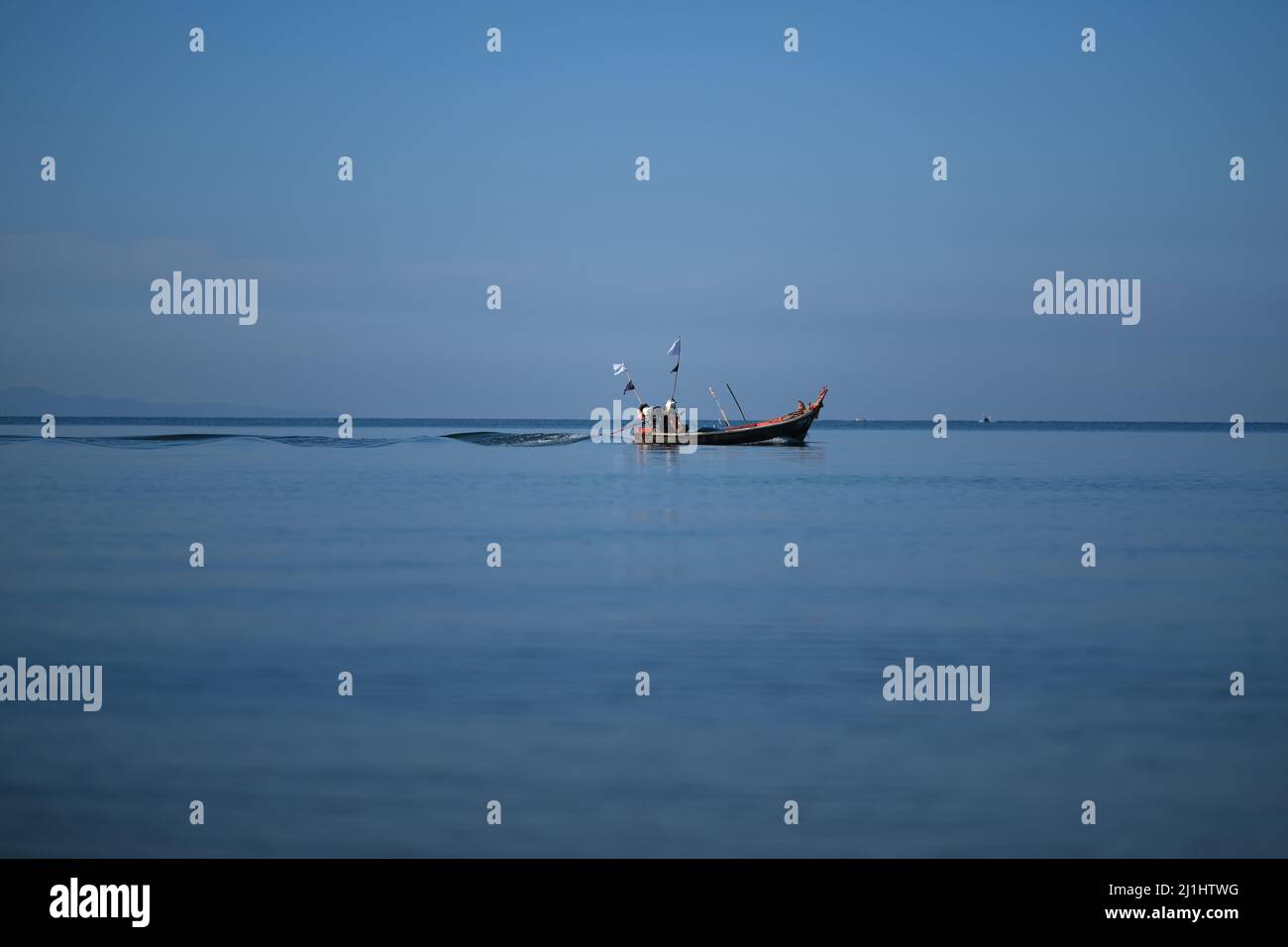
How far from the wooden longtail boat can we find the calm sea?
50860mm

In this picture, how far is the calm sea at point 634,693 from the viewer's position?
8.09m

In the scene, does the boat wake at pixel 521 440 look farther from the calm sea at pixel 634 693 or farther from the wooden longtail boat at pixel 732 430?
the calm sea at pixel 634 693

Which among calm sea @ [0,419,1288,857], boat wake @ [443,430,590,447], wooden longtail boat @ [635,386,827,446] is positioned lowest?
calm sea @ [0,419,1288,857]

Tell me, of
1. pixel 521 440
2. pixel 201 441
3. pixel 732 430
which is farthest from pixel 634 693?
pixel 521 440

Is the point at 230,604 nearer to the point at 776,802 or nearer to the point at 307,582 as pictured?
the point at 307,582

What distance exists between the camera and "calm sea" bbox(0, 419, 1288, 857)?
8086 millimetres

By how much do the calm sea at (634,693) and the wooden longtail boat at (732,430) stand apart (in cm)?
5086

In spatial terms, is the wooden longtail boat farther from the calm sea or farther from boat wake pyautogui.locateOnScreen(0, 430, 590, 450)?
the calm sea

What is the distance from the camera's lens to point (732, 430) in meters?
81.7

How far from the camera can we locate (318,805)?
8.34 meters

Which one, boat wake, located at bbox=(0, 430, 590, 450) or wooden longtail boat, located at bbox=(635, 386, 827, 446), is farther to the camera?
boat wake, located at bbox=(0, 430, 590, 450)

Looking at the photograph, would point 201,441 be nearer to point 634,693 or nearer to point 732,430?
point 732,430

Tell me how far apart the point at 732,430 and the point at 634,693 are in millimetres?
70570

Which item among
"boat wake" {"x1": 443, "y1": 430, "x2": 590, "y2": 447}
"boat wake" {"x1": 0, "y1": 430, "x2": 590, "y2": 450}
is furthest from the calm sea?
"boat wake" {"x1": 443, "y1": 430, "x2": 590, "y2": 447}
